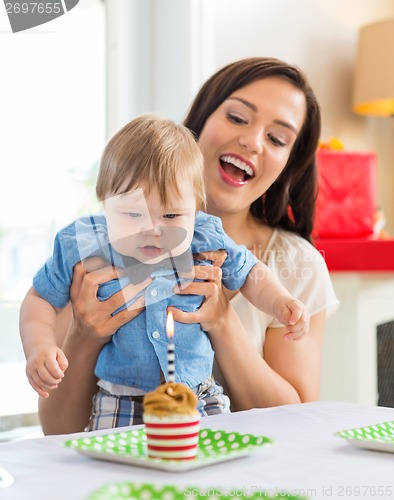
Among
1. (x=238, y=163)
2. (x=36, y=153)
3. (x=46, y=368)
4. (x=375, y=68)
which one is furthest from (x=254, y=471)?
(x=375, y=68)

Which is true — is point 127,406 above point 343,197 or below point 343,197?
above

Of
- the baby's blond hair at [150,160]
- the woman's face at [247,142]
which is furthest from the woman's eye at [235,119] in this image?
the baby's blond hair at [150,160]

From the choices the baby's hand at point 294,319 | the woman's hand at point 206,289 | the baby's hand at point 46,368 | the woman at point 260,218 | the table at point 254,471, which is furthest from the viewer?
the woman at point 260,218

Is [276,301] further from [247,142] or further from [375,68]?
[375,68]

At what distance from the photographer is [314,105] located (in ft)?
5.67

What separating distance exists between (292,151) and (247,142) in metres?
0.20

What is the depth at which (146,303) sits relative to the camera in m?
1.22

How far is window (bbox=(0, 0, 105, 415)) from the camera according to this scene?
2.08 meters

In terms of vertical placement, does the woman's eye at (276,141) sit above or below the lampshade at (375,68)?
above

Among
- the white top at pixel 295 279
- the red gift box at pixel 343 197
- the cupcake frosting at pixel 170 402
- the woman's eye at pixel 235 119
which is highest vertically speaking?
the woman's eye at pixel 235 119

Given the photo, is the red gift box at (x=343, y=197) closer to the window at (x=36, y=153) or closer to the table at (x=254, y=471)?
the window at (x=36, y=153)

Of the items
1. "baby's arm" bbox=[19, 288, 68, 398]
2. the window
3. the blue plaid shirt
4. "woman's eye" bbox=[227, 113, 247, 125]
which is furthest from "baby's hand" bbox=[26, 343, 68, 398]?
the window

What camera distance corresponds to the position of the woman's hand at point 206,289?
4.09ft

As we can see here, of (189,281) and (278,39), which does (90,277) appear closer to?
(189,281)
